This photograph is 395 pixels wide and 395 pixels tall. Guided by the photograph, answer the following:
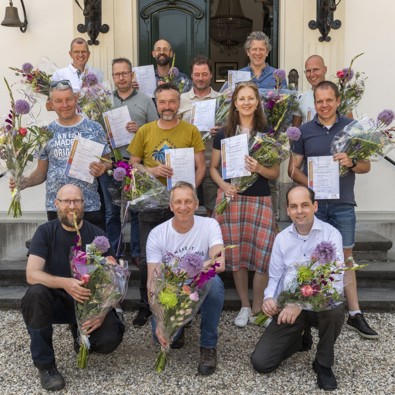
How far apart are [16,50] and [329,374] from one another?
501cm

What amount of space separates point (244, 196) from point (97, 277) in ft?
4.66

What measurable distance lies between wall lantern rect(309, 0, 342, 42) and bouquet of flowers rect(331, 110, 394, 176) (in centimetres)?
244

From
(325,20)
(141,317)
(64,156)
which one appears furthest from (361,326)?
(325,20)

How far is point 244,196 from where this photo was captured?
4.18 meters

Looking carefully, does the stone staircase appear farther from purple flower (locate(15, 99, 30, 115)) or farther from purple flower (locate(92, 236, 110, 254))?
purple flower (locate(15, 99, 30, 115))

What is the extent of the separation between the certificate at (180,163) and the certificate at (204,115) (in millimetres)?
460

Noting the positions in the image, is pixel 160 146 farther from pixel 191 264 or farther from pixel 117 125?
pixel 191 264

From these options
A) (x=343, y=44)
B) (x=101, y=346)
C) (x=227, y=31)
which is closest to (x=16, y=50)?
(x=227, y=31)

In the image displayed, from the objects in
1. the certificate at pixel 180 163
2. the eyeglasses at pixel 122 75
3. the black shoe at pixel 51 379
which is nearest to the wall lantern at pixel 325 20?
the eyeglasses at pixel 122 75

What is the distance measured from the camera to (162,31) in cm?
662

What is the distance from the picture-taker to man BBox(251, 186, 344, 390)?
11.1 feet

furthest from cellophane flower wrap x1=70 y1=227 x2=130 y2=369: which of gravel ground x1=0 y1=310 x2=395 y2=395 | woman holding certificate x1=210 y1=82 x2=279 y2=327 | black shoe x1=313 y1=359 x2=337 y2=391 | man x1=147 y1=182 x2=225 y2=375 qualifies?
black shoe x1=313 y1=359 x2=337 y2=391

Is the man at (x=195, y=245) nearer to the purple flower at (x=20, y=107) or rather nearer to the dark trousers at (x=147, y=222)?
the dark trousers at (x=147, y=222)

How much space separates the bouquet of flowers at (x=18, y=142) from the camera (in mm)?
3855
